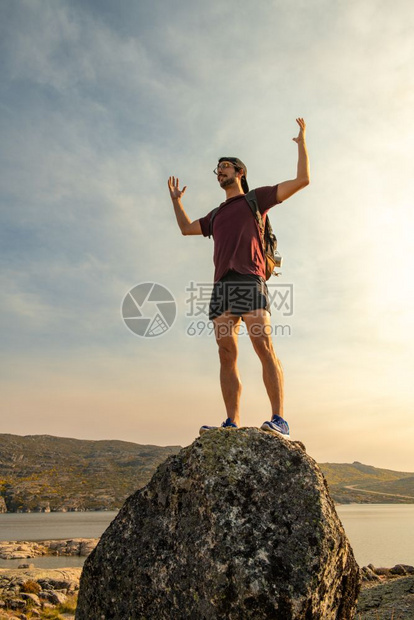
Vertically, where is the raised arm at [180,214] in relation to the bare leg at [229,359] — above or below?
above

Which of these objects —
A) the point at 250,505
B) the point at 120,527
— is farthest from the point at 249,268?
the point at 120,527

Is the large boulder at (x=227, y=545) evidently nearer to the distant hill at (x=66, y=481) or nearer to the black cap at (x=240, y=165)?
the black cap at (x=240, y=165)

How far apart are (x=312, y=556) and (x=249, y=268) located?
9.54 ft

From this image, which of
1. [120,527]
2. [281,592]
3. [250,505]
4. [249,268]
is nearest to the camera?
[281,592]

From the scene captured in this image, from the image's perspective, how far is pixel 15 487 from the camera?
15650 centimetres

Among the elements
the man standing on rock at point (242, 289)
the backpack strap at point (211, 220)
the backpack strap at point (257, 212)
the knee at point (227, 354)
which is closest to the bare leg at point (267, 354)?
the man standing on rock at point (242, 289)

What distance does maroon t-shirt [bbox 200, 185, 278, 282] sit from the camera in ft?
16.8

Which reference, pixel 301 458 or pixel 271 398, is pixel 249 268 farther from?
pixel 301 458

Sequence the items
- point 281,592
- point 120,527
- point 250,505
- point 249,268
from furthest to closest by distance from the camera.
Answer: point 249,268, point 120,527, point 250,505, point 281,592

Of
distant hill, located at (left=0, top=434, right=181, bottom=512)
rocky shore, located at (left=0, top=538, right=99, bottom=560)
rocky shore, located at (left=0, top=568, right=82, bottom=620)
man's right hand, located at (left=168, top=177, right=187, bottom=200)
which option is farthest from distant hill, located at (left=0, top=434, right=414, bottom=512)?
man's right hand, located at (left=168, top=177, right=187, bottom=200)

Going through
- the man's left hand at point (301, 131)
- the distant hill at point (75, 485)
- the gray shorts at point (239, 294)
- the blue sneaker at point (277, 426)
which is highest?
the man's left hand at point (301, 131)

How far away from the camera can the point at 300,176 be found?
5.23m

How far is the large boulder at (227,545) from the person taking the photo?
3010 millimetres

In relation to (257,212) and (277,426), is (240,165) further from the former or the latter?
(277,426)
